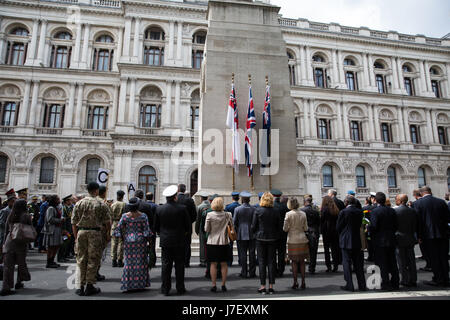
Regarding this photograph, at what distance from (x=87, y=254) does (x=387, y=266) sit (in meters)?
5.37

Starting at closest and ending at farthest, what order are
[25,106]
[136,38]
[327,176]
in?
[25,106] → [136,38] → [327,176]

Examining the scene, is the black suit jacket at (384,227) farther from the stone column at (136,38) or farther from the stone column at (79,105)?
the stone column at (79,105)

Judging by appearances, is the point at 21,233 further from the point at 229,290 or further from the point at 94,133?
the point at 94,133

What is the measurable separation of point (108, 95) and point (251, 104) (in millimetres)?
21018

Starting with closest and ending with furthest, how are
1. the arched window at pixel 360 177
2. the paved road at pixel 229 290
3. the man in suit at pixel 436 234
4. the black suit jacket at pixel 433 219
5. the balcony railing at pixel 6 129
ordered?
the paved road at pixel 229 290 → the man in suit at pixel 436 234 → the black suit jacket at pixel 433 219 → the balcony railing at pixel 6 129 → the arched window at pixel 360 177

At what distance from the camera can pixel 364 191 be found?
2853cm

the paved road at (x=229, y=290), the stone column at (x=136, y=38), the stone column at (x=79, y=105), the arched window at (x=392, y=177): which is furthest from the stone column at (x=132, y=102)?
the arched window at (x=392, y=177)

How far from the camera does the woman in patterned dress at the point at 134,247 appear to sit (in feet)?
16.3

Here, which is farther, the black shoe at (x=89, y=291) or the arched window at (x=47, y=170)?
the arched window at (x=47, y=170)

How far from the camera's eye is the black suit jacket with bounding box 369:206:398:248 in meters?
5.15

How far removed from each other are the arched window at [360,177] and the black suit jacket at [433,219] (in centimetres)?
→ 2483

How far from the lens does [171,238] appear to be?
15.9ft

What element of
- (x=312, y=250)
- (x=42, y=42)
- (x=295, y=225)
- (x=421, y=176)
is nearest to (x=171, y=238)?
(x=295, y=225)
